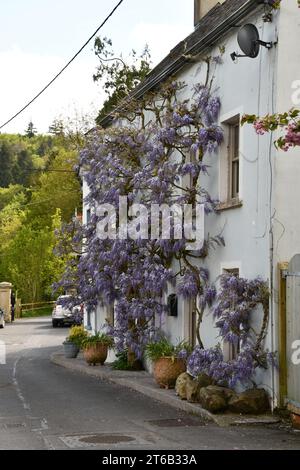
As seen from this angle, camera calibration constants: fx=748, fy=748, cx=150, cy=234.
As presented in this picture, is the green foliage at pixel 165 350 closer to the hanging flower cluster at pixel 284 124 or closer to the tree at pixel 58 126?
the hanging flower cluster at pixel 284 124

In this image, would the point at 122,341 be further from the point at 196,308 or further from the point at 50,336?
the point at 50,336

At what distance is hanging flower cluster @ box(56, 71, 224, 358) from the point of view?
14.7 metres

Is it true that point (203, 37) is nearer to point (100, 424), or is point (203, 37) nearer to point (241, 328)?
point (241, 328)

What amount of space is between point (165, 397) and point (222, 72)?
246 inches

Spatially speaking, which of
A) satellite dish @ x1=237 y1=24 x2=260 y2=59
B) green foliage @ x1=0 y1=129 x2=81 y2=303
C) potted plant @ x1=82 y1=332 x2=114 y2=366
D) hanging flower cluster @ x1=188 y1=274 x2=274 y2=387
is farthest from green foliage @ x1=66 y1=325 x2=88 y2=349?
green foliage @ x1=0 y1=129 x2=81 y2=303

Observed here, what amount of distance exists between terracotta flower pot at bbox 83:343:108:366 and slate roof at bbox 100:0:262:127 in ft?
22.4

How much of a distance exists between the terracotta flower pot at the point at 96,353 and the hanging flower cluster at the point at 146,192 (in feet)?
4.16

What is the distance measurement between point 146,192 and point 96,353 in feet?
19.7

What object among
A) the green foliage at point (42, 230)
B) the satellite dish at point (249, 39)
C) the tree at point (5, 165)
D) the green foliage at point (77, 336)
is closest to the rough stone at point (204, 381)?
the satellite dish at point (249, 39)

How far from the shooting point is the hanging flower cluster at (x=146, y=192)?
1470cm

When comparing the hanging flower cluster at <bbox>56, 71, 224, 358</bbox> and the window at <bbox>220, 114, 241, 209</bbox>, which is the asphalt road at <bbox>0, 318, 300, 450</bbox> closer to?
the hanging flower cluster at <bbox>56, 71, 224, 358</bbox>

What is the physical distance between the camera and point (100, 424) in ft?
37.1

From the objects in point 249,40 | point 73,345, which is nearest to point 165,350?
point 249,40
